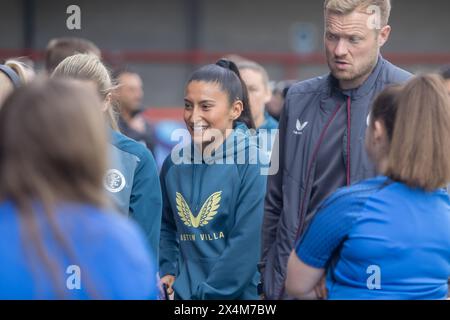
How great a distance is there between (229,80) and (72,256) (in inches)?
99.6

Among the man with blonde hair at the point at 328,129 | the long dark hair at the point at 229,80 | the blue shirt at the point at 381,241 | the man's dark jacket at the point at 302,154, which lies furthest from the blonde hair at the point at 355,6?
the blue shirt at the point at 381,241

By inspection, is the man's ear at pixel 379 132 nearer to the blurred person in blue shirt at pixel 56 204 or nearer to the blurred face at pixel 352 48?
the blurred face at pixel 352 48

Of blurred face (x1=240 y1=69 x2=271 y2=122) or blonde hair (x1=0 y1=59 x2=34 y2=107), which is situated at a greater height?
blonde hair (x1=0 y1=59 x2=34 y2=107)

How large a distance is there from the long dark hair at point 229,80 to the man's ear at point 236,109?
0.02 m

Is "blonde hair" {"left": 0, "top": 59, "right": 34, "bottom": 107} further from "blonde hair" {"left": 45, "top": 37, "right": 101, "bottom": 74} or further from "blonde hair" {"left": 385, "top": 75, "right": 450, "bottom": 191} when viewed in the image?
"blonde hair" {"left": 385, "top": 75, "right": 450, "bottom": 191}

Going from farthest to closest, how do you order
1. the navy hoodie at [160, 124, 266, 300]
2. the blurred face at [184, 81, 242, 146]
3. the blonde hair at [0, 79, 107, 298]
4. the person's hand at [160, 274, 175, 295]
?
1. the blurred face at [184, 81, 242, 146]
2. the person's hand at [160, 274, 175, 295]
3. the navy hoodie at [160, 124, 266, 300]
4. the blonde hair at [0, 79, 107, 298]

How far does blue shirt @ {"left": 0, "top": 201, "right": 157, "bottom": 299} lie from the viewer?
2.18 meters

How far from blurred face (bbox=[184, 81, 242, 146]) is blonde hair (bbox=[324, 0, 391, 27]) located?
32.8 inches

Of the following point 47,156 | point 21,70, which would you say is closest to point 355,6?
point 21,70

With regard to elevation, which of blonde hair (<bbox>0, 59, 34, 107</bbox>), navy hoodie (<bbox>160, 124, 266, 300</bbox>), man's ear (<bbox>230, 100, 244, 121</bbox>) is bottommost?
navy hoodie (<bbox>160, 124, 266, 300</bbox>)

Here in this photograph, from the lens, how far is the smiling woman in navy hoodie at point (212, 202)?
4188mm

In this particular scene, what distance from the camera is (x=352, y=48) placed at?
380cm

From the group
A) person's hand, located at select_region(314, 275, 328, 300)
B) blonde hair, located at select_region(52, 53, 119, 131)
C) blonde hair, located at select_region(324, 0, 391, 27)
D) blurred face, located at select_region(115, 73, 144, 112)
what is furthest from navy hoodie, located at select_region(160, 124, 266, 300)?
blurred face, located at select_region(115, 73, 144, 112)

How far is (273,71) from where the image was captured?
1909cm
